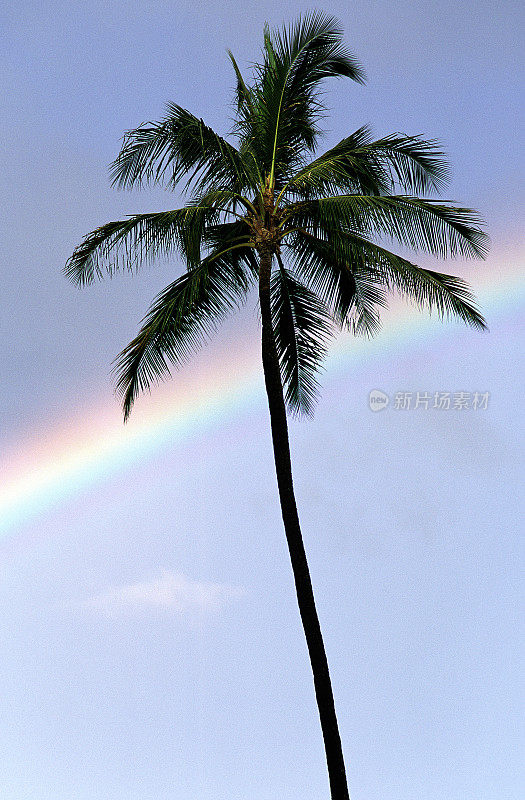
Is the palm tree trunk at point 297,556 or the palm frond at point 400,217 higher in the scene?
the palm frond at point 400,217

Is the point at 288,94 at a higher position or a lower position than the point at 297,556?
higher

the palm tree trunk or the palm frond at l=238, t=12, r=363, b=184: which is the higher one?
the palm frond at l=238, t=12, r=363, b=184

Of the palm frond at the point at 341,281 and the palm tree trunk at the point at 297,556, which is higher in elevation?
the palm frond at the point at 341,281

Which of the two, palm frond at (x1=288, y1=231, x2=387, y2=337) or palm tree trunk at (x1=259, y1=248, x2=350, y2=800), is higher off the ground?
palm frond at (x1=288, y1=231, x2=387, y2=337)

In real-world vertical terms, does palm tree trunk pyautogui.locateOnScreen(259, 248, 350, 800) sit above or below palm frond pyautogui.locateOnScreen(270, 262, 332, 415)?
below

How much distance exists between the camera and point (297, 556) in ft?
41.9

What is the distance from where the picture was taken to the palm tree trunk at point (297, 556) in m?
12.3

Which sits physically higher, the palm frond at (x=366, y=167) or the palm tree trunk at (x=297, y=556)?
the palm frond at (x=366, y=167)

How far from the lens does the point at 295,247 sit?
1507 centimetres

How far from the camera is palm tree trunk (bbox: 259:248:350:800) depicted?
12.3m

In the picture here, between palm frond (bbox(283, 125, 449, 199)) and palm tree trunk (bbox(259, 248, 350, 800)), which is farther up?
palm frond (bbox(283, 125, 449, 199))

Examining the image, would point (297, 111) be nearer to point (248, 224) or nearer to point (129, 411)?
point (248, 224)

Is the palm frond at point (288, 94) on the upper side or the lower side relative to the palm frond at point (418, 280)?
upper

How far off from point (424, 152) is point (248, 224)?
8.84 ft
